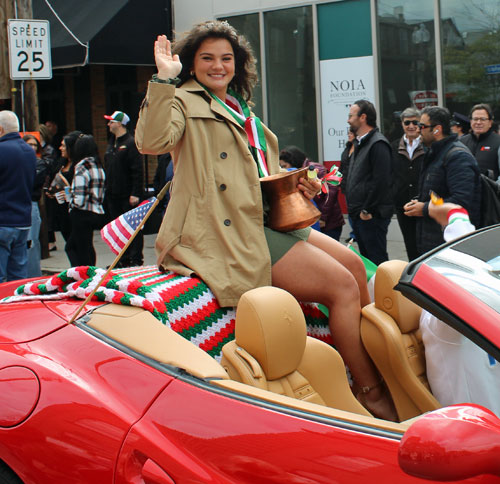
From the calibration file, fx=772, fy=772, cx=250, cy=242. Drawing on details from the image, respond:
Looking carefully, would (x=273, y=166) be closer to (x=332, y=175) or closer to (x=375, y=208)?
(x=332, y=175)

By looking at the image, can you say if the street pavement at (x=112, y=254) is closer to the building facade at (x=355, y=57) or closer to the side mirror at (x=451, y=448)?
the building facade at (x=355, y=57)

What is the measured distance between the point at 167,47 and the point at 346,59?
9.61m

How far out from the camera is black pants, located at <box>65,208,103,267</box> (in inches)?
336

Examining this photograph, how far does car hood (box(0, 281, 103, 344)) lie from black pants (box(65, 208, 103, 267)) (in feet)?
19.6

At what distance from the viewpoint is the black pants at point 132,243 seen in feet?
30.5

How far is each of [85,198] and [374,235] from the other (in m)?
3.19

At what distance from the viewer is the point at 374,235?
750cm

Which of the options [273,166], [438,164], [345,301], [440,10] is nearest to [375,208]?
[438,164]

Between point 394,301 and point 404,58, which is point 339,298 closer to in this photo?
point 394,301

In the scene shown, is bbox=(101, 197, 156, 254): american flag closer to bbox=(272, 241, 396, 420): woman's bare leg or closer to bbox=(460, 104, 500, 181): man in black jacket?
bbox=(272, 241, 396, 420): woman's bare leg

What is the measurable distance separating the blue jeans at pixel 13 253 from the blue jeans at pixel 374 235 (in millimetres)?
3216

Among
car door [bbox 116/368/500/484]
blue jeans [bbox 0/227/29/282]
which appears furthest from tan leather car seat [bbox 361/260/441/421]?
blue jeans [bbox 0/227/29/282]

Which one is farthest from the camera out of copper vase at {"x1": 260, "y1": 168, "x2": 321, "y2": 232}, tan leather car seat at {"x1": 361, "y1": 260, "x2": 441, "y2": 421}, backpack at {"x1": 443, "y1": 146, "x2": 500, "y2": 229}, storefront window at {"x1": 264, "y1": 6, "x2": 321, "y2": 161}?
storefront window at {"x1": 264, "y1": 6, "x2": 321, "y2": 161}

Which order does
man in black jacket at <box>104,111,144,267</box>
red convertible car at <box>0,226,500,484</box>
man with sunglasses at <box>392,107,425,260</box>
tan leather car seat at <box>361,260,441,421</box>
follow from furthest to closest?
man in black jacket at <box>104,111,144,267</box> < man with sunglasses at <box>392,107,425,260</box> < tan leather car seat at <box>361,260,441,421</box> < red convertible car at <box>0,226,500,484</box>
